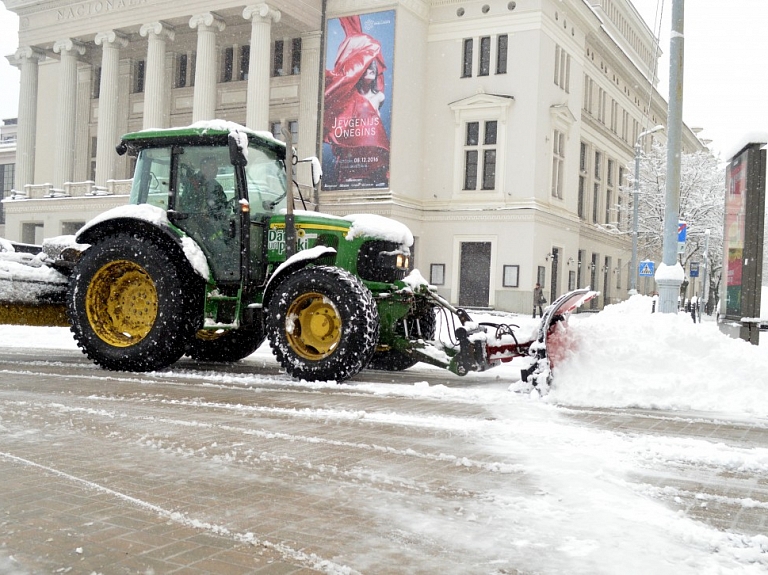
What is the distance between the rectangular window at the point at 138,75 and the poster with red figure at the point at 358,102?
44.6 ft

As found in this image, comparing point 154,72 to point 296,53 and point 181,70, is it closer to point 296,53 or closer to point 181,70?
point 181,70

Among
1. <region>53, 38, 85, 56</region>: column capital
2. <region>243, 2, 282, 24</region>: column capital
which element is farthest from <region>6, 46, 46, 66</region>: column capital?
<region>243, 2, 282, 24</region>: column capital

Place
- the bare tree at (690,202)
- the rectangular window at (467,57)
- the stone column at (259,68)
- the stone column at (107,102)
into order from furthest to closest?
the bare tree at (690,202) < the stone column at (107,102) < the rectangular window at (467,57) < the stone column at (259,68)

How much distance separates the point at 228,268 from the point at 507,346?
134 inches

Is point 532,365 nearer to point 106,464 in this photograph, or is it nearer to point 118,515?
point 106,464

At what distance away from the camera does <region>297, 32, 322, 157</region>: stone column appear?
37.8 metres

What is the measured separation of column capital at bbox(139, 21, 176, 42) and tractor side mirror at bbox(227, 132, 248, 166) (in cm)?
3211

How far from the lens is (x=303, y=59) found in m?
38.4

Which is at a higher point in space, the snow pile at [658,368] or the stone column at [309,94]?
the stone column at [309,94]

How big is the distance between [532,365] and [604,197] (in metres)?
46.0

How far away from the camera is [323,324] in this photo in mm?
8930

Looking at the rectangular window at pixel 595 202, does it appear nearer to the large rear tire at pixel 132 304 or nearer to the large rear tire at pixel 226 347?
the large rear tire at pixel 226 347

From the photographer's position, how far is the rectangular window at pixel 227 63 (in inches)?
1614

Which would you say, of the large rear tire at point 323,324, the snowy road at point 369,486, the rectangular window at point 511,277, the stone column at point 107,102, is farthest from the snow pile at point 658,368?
the stone column at point 107,102
